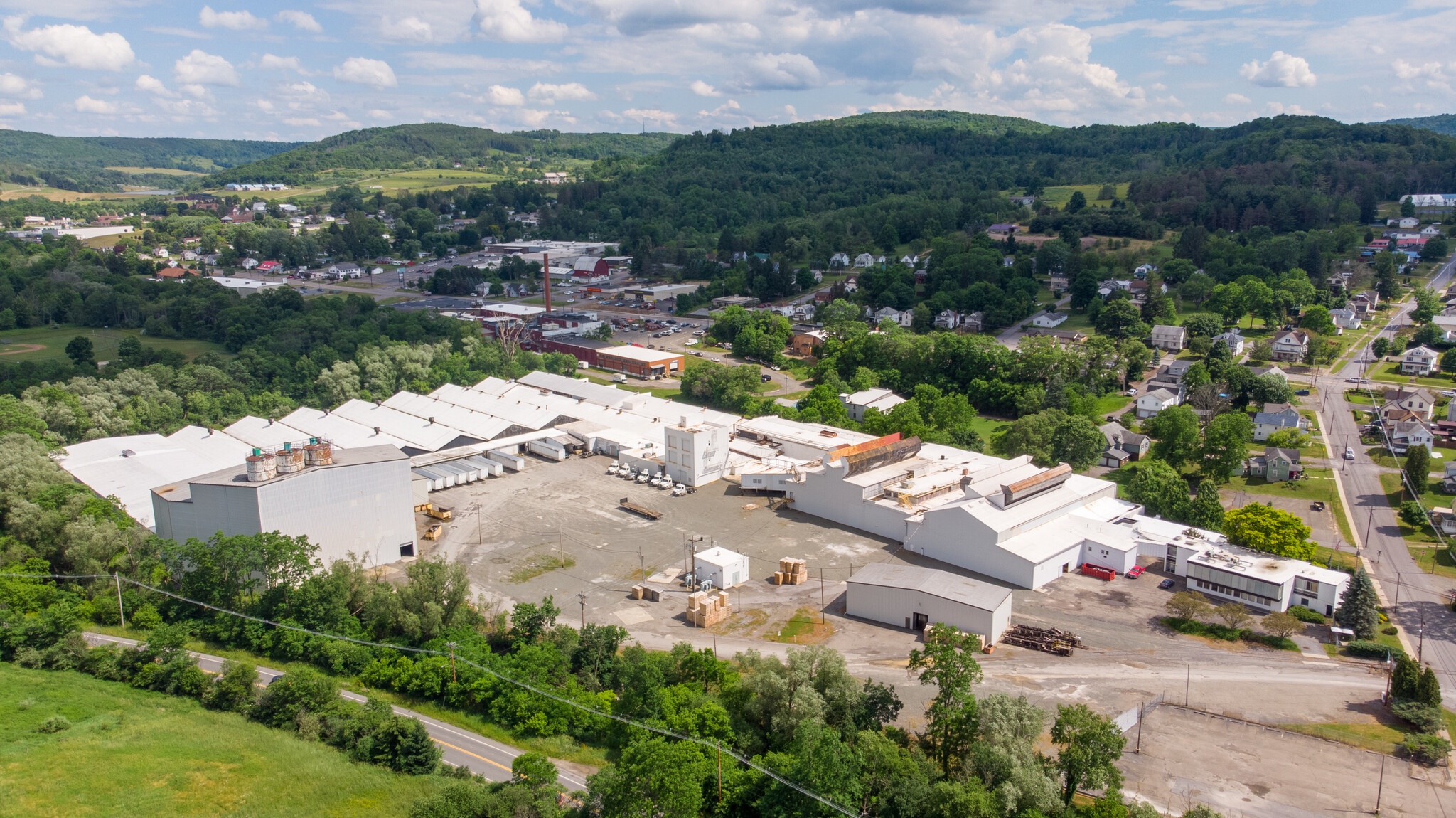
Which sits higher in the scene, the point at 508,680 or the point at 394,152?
the point at 394,152

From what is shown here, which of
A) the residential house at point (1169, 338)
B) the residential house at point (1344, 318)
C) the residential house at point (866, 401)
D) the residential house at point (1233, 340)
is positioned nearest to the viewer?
the residential house at point (866, 401)

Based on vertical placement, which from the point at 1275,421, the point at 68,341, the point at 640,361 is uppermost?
the point at 68,341

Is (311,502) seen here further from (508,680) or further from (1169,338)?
(1169,338)

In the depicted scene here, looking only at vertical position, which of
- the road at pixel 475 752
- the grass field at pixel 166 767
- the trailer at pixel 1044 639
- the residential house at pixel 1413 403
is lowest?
the road at pixel 475 752

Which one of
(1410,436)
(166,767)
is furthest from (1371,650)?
(166,767)

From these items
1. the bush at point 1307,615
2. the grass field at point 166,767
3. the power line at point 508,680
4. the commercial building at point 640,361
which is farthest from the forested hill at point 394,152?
the bush at point 1307,615

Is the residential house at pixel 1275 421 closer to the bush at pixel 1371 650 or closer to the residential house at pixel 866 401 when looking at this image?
the residential house at pixel 866 401

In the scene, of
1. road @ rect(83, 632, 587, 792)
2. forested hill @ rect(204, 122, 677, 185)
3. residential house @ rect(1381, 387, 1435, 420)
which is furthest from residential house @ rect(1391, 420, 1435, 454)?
forested hill @ rect(204, 122, 677, 185)
